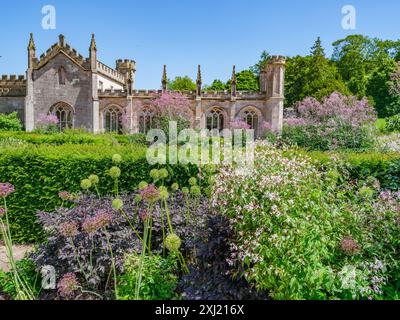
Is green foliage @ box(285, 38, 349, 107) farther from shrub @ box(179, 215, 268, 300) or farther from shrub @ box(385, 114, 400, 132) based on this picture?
shrub @ box(179, 215, 268, 300)

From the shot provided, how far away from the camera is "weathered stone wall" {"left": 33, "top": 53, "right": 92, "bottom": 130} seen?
83.4ft

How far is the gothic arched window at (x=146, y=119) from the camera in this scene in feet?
85.1

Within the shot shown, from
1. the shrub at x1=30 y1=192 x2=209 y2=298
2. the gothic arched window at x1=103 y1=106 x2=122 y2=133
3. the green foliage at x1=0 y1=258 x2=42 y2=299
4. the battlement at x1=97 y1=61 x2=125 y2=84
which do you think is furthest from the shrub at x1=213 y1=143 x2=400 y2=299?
the battlement at x1=97 y1=61 x2=125 y2=84

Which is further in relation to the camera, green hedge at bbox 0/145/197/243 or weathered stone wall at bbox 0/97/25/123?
weathered stone wall at bbox 0/97/25/123

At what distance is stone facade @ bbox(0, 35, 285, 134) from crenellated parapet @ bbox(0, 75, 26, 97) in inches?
70.4

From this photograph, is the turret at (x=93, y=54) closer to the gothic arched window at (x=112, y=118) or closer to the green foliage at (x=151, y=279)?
the gothic arched window at (x=112, y=118)

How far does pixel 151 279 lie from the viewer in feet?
10.6

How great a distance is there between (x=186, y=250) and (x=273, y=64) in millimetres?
23522

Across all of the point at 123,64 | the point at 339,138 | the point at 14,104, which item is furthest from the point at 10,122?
the point at 339,138

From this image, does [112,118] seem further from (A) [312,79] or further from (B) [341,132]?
(A) [312,79]

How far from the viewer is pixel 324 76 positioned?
3105cm

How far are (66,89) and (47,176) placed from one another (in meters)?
22.2
